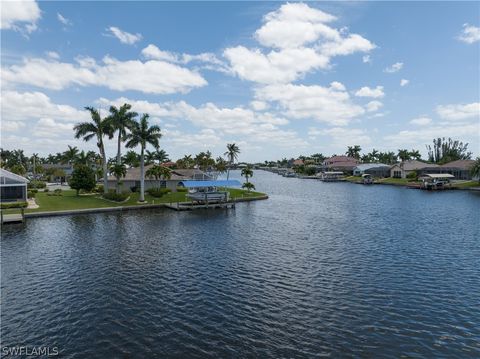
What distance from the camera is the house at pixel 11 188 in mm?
60000

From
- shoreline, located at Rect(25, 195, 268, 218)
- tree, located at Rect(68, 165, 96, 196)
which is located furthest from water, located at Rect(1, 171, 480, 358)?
tree, located at Rect(68, 165, 96, 196)

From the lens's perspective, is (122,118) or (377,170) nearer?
(122,118)

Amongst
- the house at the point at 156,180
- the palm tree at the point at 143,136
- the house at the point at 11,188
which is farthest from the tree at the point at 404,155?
the house at the point at 11,188

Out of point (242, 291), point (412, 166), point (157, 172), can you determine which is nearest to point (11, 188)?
point (157, 172)

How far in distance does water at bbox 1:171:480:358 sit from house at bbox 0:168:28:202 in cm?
2150

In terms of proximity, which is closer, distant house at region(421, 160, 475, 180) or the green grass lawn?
the green grass lawn

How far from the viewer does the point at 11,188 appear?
61.0 m

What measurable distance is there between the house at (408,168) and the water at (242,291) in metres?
106

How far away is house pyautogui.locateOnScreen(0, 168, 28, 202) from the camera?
6000 centimetres

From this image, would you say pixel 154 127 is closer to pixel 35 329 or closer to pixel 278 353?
pixel 35 329

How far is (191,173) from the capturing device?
3305 inches

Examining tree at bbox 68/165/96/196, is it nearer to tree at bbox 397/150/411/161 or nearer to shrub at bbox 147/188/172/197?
shrub at bbox 147/188/172/197

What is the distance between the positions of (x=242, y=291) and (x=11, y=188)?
187 ft

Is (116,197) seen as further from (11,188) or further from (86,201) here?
(11,188)
